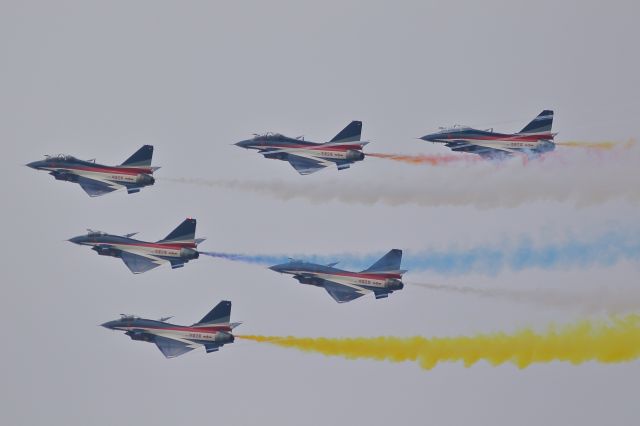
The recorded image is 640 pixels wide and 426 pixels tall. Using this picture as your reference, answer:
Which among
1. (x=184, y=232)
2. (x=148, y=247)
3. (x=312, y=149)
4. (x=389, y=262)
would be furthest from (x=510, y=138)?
(x=148, y=247)

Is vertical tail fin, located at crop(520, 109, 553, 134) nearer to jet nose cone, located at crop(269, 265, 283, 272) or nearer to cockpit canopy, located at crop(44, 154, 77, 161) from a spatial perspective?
jet nose cone, located at crop(269, 265, 283, 272)

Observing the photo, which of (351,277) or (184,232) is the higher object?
(184,232)

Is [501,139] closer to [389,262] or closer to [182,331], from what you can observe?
[389,262]

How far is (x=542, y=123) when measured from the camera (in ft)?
347

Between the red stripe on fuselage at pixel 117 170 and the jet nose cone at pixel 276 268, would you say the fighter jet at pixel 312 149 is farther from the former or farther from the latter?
the jet nose cone at pixel 276 268

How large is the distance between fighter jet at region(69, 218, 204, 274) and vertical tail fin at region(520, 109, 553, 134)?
75.6ft

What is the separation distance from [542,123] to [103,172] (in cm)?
2915

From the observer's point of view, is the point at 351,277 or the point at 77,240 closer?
the point at 351,277

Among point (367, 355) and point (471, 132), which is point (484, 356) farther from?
point (471, 132)

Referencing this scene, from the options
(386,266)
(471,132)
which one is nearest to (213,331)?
(386,266)

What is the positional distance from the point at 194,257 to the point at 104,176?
9040mm

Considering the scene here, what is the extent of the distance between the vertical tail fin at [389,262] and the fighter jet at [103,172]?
638 inches

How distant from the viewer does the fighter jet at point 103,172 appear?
346 ft

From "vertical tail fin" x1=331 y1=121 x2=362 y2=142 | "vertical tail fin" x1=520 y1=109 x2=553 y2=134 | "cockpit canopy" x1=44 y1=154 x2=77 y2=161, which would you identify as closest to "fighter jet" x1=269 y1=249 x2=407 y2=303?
"vertical tail fin" x1=331 y1=121 x2=362 y2=142
